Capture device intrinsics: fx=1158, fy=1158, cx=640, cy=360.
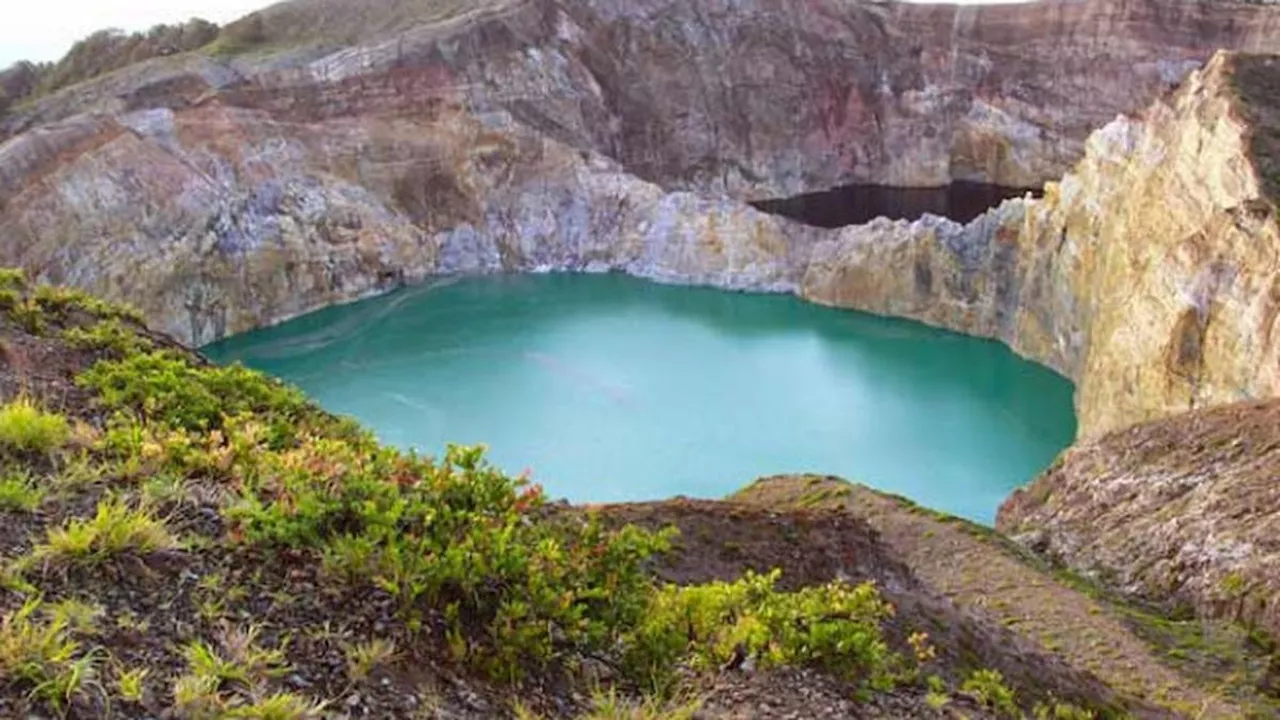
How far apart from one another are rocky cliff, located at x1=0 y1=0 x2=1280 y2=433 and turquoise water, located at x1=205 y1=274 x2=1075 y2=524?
2044mm

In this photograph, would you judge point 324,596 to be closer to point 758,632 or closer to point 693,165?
point 758,632

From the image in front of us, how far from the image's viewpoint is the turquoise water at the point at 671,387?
28.5 metres

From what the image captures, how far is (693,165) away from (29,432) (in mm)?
55697

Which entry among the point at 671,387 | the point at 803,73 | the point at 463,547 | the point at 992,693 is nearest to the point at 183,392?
the point at 463,547

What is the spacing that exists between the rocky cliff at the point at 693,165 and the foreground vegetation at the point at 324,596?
756 inches

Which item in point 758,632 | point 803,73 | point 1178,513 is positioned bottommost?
point 1178,513

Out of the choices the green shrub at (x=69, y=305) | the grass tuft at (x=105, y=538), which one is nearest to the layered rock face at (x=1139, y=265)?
the green shrub at (x=69, y=305)

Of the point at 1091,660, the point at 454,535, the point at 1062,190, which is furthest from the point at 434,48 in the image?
the point at 454,535

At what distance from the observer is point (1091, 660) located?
12188 mm

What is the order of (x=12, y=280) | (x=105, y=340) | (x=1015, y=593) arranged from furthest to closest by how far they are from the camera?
(x=1015, y=593) → (x=12, y=280) → (x=105, y=340)

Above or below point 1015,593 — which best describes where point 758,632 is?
above

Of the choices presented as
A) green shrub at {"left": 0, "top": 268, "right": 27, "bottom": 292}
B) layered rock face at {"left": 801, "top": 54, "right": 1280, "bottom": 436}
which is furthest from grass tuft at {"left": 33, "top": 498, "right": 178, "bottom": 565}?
layered rock face at {"left": 801, "top": 54, "right": 1280, "bottom": 436}

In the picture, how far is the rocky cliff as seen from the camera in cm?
2791

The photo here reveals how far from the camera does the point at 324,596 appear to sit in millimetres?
5117
